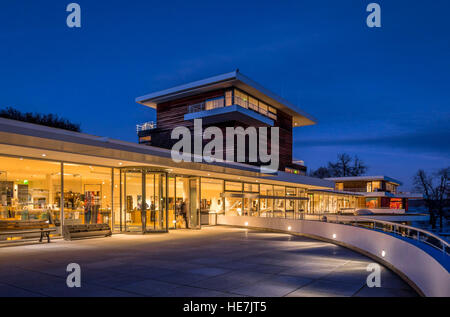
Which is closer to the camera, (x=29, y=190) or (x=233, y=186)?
(x=29, y=190)

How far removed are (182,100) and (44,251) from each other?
25.6 metres

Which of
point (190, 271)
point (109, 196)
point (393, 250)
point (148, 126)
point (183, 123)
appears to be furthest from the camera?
point (148, 126)

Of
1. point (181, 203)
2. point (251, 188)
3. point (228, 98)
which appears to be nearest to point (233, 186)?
point (251, 188)

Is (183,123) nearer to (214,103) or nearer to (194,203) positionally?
(214,103)

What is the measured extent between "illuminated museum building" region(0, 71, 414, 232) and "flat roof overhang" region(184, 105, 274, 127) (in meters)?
0.08

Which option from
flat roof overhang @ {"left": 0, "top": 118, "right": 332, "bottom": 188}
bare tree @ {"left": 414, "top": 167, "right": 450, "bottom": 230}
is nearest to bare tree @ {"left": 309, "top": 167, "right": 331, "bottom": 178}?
bare tree @ {"left": 414, "top": 167, "right": 450, "bottom": 230}

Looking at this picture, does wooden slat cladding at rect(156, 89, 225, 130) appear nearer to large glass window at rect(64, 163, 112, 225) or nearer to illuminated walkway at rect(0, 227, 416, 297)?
large glass window at rect(64, 163, 112, 225)

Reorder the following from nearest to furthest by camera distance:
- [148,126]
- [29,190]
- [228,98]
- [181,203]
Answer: [29,190], [181,203], [228,98], [148,126]

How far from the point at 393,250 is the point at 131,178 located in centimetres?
1250

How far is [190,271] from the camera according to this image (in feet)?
28.4

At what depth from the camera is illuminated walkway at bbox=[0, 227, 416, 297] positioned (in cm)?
677

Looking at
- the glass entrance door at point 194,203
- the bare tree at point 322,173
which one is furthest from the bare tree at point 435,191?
the glass entrance door at point 194,203

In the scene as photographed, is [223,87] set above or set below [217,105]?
above
